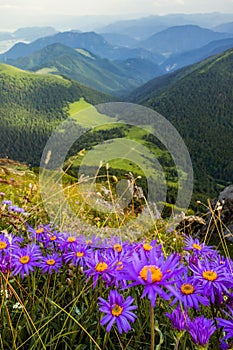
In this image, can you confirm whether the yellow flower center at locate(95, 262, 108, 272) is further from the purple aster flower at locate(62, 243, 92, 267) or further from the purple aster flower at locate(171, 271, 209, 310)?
the purple aster flower at locate(171, 271, 209, 310)

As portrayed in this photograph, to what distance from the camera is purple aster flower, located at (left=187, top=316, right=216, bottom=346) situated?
1685 millimetres

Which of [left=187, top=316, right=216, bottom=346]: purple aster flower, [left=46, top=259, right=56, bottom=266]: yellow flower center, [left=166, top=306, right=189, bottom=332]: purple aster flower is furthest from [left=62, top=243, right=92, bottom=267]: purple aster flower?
[left=187, top=316, right=216, bottom=346]: purple aster flower

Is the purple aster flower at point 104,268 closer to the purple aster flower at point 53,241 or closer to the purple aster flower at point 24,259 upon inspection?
the purple aster flower at point 24,259

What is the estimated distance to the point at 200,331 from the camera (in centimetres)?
172

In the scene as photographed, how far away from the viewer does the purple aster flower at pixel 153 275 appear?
158 centimetres

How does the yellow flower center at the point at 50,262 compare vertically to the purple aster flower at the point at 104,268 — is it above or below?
below

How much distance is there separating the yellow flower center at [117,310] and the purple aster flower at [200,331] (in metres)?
0.36

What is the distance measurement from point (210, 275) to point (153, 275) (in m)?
0.63

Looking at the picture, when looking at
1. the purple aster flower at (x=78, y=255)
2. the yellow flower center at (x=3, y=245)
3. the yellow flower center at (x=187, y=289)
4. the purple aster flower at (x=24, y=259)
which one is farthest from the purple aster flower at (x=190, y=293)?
the yellow flower center at (x=3, y=245)

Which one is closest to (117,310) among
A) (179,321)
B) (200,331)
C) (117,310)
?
(117,310)

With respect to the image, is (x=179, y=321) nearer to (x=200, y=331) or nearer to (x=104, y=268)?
(x=200, y=331)

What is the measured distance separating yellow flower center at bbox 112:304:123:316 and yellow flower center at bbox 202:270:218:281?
542 millimetres

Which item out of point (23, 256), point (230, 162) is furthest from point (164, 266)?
point (230, 162)

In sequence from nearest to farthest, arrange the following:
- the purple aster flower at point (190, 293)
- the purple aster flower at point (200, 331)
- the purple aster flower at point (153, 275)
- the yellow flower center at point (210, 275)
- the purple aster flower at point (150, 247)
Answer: the purple aster flower at point (153, 275)
the purple aster flower at point (200, 331)
the purple aster flower at point (190, 293)
the yellow flower center at point (210, 275)
the purple aster flower at point (150, 247)
